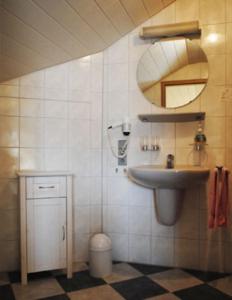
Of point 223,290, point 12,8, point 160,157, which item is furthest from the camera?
point 160,157

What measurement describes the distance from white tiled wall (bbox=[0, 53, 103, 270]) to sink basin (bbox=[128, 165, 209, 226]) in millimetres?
574

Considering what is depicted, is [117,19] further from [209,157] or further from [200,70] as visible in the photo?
[209,157]

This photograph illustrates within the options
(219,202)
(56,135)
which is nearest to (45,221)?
(56,135)

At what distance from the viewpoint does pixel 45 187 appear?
6.81 ft

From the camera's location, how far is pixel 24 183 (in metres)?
2.03

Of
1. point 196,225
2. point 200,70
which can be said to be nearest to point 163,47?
Answer: point 200,70

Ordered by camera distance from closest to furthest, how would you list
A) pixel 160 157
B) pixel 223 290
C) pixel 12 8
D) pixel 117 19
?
pixel 12 8 → pixel 223 290 → pixel 117 19 → pixel 160 157

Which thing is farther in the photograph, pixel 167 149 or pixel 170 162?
pixel 167 149

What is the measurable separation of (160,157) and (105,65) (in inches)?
37.3

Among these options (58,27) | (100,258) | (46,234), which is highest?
(58,27)

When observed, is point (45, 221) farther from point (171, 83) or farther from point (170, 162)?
point (171, 83)

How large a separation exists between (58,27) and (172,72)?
1.00 metres

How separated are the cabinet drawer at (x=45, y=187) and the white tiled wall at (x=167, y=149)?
537 mm

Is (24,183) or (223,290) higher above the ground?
(24,183)
